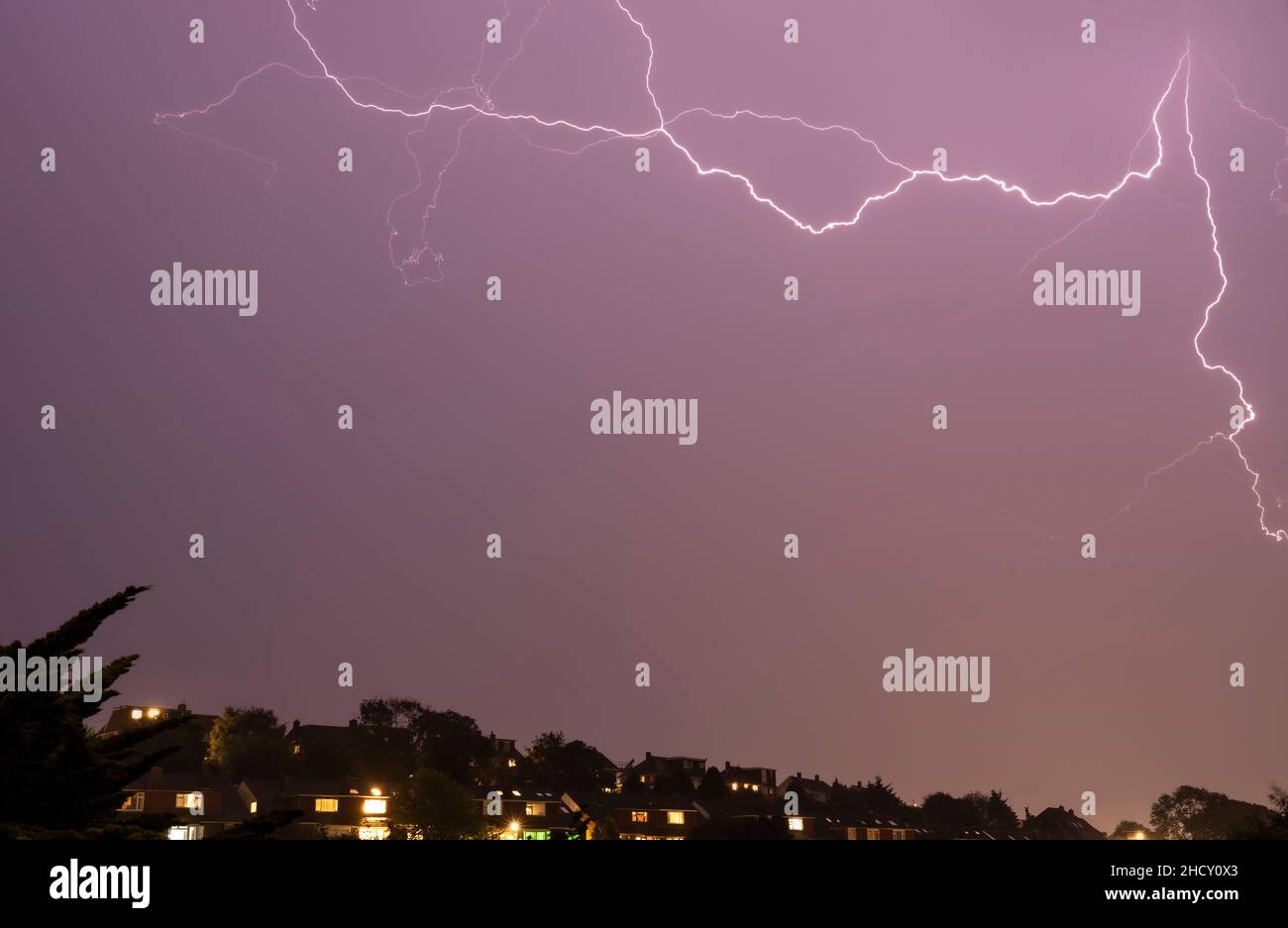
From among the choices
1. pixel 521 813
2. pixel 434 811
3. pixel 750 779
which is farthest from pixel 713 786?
pixel 434 811

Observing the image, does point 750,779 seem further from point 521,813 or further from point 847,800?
point 521,813

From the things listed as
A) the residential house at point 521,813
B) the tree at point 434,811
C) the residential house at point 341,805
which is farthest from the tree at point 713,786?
the residential house at point 341,805

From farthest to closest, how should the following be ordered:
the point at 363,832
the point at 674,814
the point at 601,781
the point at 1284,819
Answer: the point at 601,781 → the point at 674,814 → the point at 363,832 → the point at 1284,819

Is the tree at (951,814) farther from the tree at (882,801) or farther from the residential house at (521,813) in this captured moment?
the residential house at (521,813)
